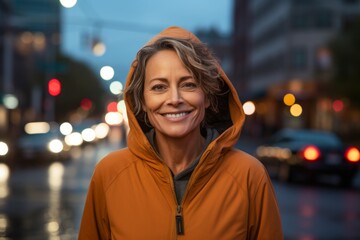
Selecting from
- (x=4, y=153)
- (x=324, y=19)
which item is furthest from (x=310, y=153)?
(x=324, y=19)

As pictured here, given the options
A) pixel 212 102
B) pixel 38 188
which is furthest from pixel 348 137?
pixel 212 102

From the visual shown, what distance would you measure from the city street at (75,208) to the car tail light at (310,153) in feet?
2.52

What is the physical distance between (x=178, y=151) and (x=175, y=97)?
0.83 ft

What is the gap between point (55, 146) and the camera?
111 feet

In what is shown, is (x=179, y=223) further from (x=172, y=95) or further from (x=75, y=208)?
(x=75, y=208)

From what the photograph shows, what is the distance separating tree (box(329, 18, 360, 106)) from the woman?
45.7 metres

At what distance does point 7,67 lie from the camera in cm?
5112

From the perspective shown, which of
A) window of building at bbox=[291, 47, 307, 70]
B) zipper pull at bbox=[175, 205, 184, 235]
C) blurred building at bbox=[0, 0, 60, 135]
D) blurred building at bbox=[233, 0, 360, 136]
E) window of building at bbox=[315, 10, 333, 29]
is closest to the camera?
zipper pull at bbox=[175, 205, 184, 235]

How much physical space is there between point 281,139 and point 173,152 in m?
19.9

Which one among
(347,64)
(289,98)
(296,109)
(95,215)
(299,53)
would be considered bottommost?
(296,109)

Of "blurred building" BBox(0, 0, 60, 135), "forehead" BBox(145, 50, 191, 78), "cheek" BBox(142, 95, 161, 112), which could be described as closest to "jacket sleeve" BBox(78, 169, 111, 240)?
"cheek" BBox(142, 95, 161, 112)

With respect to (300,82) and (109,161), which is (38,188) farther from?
(300,82)

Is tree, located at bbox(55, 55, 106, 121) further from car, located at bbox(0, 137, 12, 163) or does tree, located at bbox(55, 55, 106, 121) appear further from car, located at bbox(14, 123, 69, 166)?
car, located at bbox(0, 137, 12, 163)

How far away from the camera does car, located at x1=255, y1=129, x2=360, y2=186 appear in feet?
69.2
